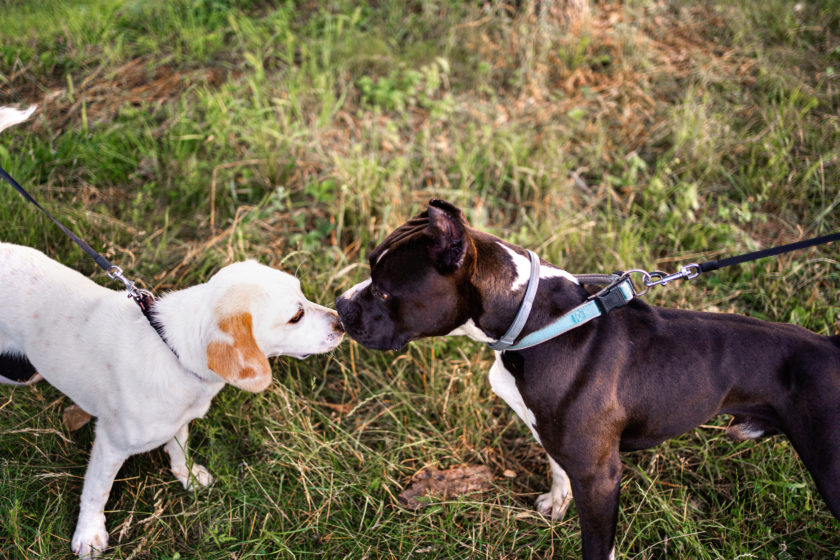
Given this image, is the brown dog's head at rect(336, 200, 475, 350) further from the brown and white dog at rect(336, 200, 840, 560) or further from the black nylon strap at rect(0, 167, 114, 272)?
the black nylon strap at rect(0, 167, 114, 272)

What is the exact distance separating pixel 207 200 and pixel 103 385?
1879mm

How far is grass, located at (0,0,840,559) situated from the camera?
3.01 metres

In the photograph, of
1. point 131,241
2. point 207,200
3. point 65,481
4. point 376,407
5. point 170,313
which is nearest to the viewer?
point 170,313

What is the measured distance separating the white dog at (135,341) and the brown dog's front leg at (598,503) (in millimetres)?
1210

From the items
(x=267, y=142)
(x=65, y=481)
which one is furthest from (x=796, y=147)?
(x=65, y=481)

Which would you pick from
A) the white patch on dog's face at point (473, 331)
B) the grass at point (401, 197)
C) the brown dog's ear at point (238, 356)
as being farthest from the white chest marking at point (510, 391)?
the brown dog's ear at point (238, 356)

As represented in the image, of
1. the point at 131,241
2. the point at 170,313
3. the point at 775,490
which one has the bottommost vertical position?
the point at 775,490

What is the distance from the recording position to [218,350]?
97.2 inches

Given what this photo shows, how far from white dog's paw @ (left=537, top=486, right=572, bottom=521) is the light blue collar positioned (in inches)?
40.9

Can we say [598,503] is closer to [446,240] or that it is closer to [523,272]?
[523,272]

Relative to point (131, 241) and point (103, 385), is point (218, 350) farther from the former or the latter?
point (131, 241)

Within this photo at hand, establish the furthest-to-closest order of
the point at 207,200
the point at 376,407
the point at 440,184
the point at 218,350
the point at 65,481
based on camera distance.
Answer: the point at 440,184, the point at 207,200, the point at 376,407, the point at 65,481, the point at 218,350

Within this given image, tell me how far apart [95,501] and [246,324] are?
1.19 metres

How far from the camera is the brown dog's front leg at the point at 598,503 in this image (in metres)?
2.50
